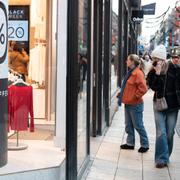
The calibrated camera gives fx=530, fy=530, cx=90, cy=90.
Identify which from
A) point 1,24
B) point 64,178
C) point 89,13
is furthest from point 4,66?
point 89,13

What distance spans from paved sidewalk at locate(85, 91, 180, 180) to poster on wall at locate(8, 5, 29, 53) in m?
2.23

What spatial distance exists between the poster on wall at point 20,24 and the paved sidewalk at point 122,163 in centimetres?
223

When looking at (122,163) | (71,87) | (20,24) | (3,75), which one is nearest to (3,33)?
(3,75)

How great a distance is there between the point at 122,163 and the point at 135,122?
1203mm

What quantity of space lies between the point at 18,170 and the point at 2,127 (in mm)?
501

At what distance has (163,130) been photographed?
7.91 metres

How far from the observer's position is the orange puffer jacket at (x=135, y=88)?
8.90 m

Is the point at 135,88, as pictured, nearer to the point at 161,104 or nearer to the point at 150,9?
the point at 161,104

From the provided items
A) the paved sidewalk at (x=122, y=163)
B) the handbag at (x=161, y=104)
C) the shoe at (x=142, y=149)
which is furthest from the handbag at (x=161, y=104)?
the shoe at (x=142, y=149)

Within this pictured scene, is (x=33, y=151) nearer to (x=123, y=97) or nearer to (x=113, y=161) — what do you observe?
(x=113, y=161)

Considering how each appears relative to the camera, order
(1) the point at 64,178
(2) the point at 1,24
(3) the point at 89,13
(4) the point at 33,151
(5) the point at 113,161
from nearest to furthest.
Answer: (2) the point at 1,24 → (1) the point at 64,178 → (4) the point at 33,151 → (3) the point at 89,13 → (5) the point at 113,161

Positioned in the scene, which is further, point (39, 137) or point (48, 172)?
point (39, 137)

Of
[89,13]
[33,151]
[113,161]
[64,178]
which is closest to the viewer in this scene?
[64,178]

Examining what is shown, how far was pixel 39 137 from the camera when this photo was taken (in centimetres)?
841
